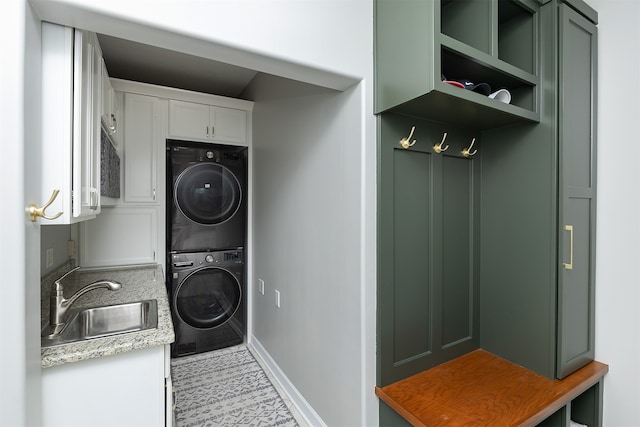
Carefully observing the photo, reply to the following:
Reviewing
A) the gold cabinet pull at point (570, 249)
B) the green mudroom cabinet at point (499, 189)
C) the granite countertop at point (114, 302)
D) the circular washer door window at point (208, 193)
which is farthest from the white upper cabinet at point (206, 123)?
the gold cabinet pull at point (570, 249)

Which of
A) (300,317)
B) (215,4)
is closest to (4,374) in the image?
(215,4)

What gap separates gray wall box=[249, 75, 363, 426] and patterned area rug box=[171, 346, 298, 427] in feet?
0.70

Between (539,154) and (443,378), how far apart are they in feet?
4.07

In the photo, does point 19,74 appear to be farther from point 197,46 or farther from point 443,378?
point 443,378

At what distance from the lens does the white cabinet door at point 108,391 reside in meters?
1.16

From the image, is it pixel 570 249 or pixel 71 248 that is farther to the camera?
pixel 71 248

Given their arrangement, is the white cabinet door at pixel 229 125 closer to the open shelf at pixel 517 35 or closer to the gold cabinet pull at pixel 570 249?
the open shelf at pixel 517 35

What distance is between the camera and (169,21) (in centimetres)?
109

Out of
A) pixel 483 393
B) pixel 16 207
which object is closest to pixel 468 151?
pixel 483 393

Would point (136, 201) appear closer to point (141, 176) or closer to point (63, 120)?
point (141, 176)

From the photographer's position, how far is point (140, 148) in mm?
2727

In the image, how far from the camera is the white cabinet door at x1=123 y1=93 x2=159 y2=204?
8.80ft

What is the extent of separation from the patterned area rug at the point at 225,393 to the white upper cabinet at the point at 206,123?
205 cm

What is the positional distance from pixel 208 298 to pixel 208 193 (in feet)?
3.26
